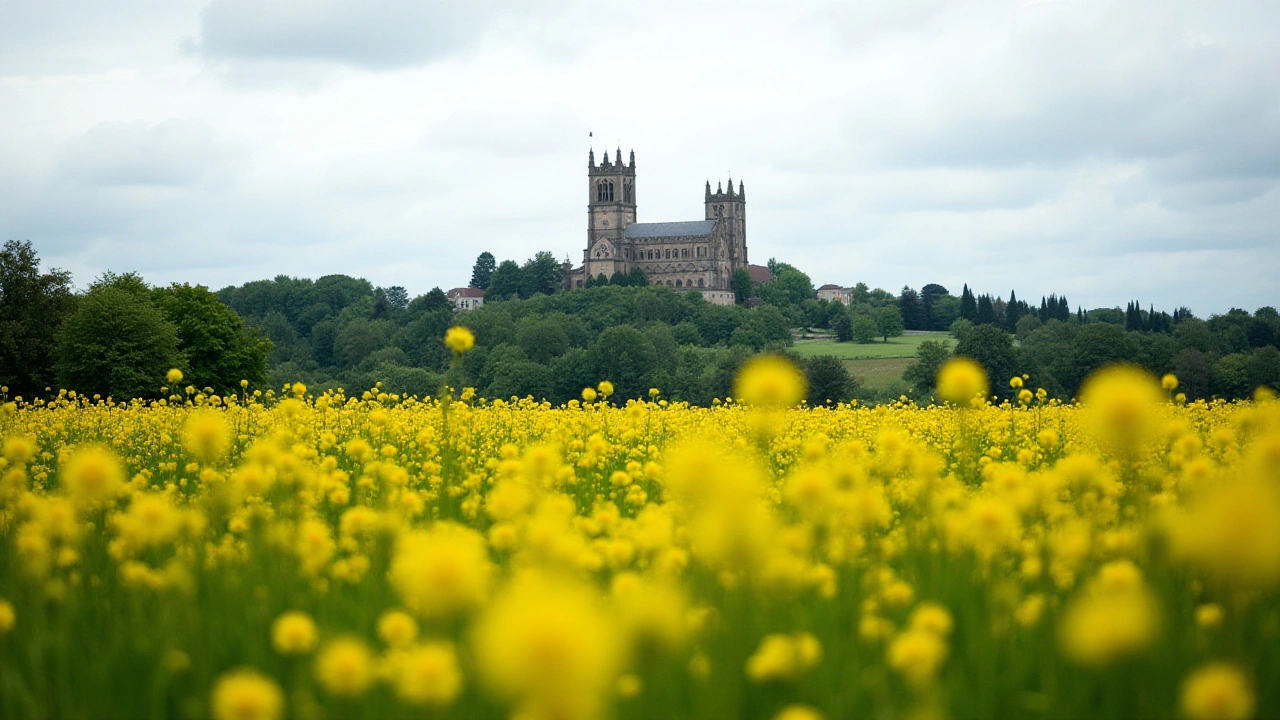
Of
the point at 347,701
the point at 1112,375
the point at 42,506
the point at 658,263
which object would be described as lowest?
the point at 347,701

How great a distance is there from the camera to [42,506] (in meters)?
5.08

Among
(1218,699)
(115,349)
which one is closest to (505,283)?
(115,349)

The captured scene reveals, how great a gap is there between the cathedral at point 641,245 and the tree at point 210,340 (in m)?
116

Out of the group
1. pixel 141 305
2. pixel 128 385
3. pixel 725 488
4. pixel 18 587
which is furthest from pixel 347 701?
pixel 141 305

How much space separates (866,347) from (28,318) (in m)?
99.1

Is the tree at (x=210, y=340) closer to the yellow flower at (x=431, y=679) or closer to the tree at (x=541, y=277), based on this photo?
the yellow flower at (x=431, y=679)

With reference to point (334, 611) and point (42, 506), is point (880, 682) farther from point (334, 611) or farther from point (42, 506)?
point (42, 506)

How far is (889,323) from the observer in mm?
141250

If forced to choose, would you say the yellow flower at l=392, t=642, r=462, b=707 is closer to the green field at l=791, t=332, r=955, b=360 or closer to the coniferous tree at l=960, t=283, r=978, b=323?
the green field at l=791, t=332, r=955, b=360

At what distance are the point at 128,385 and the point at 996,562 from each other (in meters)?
39.2

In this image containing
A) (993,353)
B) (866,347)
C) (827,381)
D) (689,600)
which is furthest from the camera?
(866,347)

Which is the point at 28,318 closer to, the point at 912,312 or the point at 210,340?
the point at 210,340

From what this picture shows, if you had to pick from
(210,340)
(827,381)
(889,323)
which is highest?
(889,323)

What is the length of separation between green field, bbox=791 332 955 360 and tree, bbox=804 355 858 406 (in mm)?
43681
